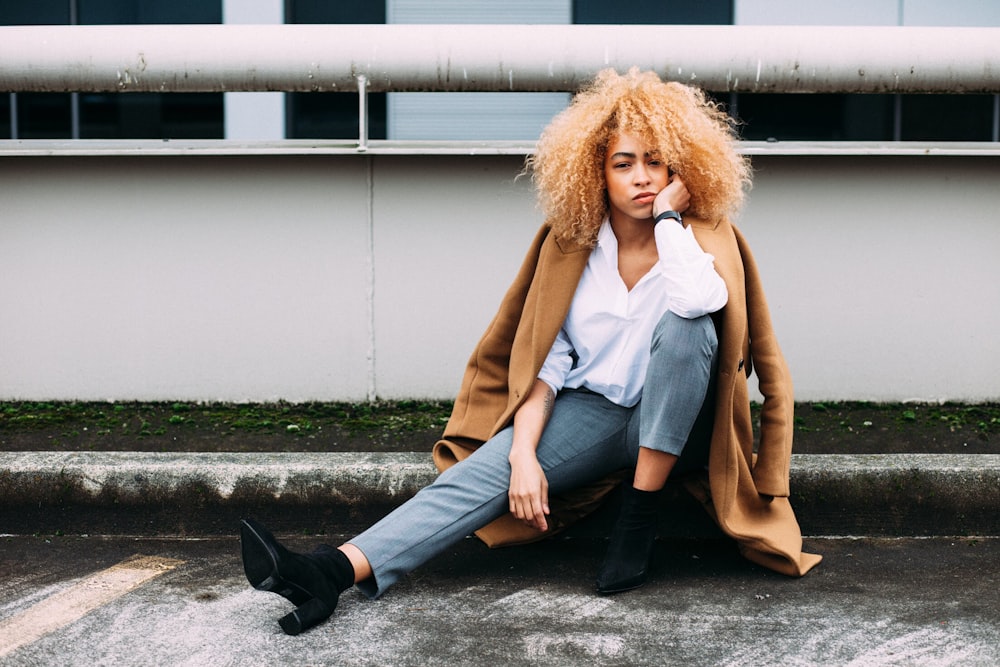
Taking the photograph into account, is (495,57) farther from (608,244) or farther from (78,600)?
(78,600)

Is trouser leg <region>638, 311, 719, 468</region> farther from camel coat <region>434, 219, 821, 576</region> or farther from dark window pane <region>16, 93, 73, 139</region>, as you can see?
dark window pane <region>16, 93, 73, 139</region>

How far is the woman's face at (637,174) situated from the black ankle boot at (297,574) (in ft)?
4.21

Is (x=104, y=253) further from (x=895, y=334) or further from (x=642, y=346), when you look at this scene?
(x=895, y=334)

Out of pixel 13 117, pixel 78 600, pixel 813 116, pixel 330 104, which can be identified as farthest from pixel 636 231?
pixel 13 117

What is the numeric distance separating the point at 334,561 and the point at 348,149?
6.65 ft

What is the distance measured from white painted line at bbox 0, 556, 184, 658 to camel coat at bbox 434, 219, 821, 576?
95cm

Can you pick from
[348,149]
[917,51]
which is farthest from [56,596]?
[917,51]

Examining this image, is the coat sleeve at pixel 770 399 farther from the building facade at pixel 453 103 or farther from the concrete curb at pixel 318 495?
the building facade at pixel 453 103

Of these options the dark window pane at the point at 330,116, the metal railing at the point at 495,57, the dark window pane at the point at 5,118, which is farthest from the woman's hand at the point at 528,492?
the dark window pane at the point at 5,118

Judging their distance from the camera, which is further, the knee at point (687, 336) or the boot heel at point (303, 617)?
the knee at point (687, 336)

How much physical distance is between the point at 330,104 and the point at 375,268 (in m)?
2.71

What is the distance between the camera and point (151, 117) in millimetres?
7172

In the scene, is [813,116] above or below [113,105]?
below

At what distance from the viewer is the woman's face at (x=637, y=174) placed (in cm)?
302
